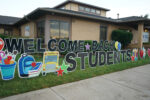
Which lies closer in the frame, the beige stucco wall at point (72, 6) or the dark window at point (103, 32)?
the dark window at point (103, 32)

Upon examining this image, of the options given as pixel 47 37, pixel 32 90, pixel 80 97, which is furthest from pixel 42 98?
pixel 47 37

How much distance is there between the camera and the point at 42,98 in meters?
2.54

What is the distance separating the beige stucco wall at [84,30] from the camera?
10.9 meters

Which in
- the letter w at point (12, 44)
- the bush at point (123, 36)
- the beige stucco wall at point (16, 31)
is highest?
the beige stucco wall at point (16, 31)

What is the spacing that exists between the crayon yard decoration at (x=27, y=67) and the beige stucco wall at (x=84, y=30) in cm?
725

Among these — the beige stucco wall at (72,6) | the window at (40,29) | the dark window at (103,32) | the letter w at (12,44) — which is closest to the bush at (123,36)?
the dark window at (103,32)

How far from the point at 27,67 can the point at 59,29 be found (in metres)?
6.89

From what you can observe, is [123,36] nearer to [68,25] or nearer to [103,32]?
[103,32]

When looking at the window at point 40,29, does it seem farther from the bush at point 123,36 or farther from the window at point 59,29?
the bush at point 123,36

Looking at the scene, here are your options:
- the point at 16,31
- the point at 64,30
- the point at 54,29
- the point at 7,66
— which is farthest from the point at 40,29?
the point at 16,31

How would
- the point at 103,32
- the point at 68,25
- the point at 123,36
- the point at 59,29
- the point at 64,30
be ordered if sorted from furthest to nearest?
the point at 103,32
the point at 123,36
the point at 68,25
the point at 64,30
the point at 59,29

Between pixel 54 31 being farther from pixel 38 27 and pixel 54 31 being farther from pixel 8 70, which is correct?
pixel 8 70

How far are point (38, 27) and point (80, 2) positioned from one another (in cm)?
927

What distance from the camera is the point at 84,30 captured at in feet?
38.1
